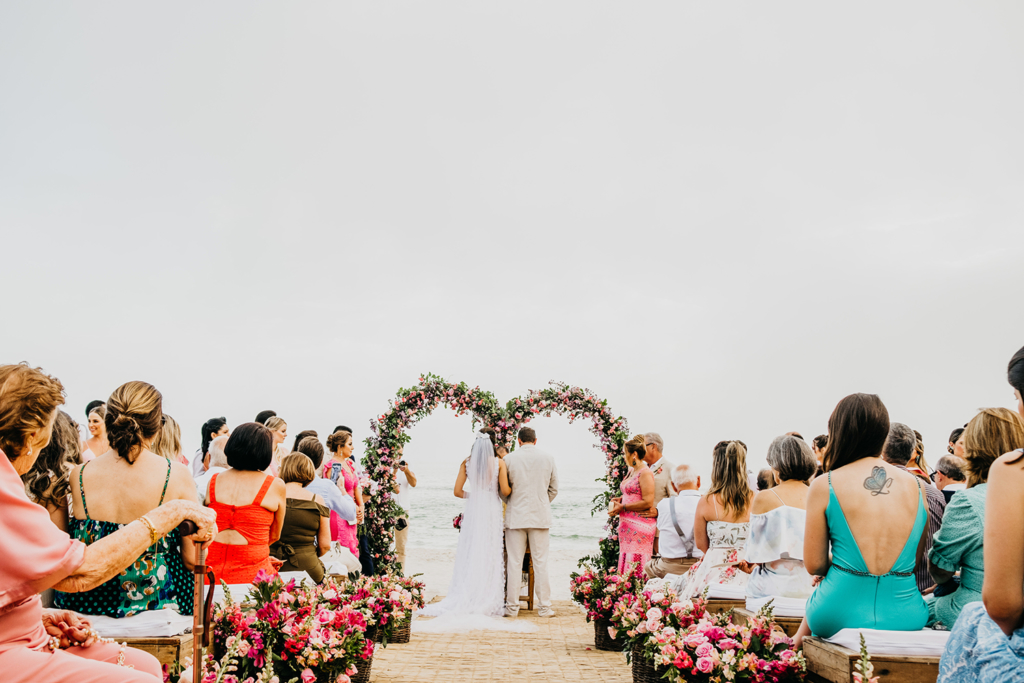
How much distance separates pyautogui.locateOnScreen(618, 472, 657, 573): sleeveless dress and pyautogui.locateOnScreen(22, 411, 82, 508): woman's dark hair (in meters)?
5.99

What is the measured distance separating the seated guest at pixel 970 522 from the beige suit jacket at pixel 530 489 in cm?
629

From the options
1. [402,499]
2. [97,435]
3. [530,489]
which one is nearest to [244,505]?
[97,435]

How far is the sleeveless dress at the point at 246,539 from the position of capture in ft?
16.0

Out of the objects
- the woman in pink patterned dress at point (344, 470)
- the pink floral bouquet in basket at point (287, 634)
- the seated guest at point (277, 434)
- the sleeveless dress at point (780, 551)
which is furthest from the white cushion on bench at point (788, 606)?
the seated guest at point (277, 434)

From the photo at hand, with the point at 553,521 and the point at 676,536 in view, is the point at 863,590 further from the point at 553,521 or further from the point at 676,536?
the point at 553,521

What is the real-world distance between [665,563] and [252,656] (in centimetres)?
392

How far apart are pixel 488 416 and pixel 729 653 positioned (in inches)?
→ 281

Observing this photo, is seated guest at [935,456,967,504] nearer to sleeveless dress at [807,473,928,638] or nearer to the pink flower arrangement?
sleeveless dress at [807,473,928,638]

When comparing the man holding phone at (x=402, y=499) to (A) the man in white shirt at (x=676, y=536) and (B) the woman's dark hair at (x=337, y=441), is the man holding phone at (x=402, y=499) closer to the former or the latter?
(B) the woman's dark hair at (x=337, y=441)

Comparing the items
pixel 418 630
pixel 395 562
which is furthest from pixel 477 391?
pixel 418 630

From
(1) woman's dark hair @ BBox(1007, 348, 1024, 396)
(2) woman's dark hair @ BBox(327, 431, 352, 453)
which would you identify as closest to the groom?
(2) woman's dark hair @ BBox(327, 431, 352, 453)

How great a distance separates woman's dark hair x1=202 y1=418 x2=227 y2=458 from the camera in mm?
7559

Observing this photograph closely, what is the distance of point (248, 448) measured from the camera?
4820 mm

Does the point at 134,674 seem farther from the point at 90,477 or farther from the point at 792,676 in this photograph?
the point at 792,676
